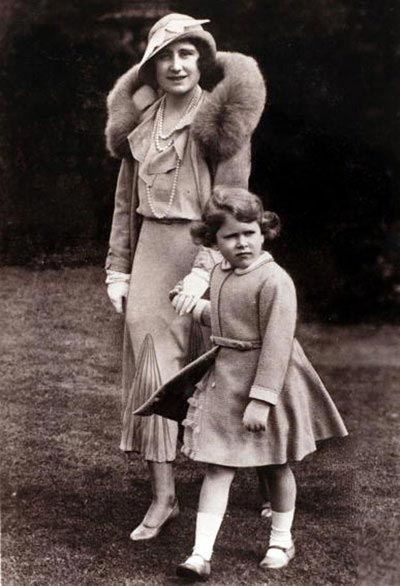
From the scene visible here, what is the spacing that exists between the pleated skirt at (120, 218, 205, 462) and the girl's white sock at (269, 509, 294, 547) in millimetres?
404

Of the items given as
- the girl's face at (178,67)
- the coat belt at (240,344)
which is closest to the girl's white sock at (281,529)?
the coat belt at (240,344)

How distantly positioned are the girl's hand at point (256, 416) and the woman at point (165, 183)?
0.39 metres

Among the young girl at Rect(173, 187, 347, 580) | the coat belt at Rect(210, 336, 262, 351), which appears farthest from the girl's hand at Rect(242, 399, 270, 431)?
the coat belt at Rect(210, 336, 262, 351)

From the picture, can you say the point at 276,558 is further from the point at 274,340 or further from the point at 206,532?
the point at 274,340

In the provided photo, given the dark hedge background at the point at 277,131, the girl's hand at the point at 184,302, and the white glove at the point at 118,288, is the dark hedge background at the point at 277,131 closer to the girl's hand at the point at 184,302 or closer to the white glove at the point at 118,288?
the white glove at the point at 118,288

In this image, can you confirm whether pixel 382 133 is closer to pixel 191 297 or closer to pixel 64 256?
pixel 191 297

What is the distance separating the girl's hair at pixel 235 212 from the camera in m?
2.57

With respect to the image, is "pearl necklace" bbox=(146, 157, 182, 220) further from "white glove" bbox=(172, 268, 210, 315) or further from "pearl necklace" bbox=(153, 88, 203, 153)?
"white glove" bbox=(172, 268, 210, 315)

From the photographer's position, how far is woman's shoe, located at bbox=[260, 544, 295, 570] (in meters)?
2.72

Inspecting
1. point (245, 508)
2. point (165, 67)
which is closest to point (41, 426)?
point (245, 508)

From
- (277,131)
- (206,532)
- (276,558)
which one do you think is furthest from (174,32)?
(276,558)

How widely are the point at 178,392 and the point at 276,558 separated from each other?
0.55 meters

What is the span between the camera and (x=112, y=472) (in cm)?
340

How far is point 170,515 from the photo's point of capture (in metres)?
3.01
